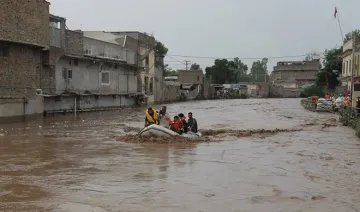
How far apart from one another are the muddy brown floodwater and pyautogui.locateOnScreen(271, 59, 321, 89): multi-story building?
78.5 m

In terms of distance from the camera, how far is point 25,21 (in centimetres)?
2862

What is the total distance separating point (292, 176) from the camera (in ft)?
41.1

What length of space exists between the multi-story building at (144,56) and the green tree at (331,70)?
21.1 meters

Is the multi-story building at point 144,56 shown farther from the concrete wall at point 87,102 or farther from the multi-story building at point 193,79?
the multi-story building at point 193,79

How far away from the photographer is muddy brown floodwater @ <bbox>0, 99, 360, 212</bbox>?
9.51 m

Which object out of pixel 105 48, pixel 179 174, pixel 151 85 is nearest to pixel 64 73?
pixel 105 48

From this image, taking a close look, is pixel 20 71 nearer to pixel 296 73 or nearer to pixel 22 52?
pixel 22 52

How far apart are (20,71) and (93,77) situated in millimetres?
12253

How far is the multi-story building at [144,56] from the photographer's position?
51.0 m

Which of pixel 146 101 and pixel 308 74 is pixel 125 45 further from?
pixel 308 74

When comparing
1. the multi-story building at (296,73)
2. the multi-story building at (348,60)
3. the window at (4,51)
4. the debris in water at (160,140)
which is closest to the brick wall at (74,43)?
the window at (4,51)

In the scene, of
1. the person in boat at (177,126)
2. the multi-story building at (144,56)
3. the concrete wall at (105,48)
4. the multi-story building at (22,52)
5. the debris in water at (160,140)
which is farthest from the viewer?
the multi-story building at (144,56)

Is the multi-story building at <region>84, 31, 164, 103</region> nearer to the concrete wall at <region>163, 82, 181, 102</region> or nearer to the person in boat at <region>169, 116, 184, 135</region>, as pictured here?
the concrete wall at <region>163, 82, 181, 102</region>

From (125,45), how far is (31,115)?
69.5 feet
